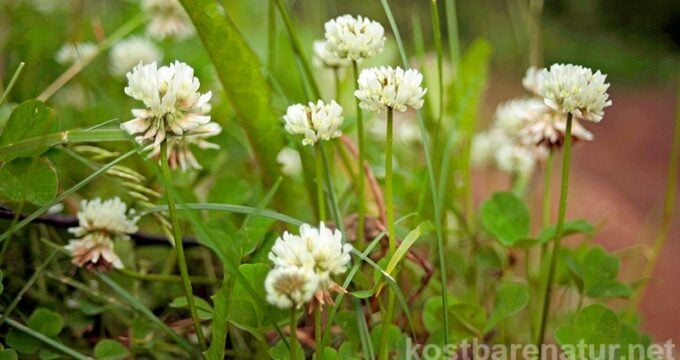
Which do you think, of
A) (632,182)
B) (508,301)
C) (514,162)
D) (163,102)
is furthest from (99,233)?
(632,182)

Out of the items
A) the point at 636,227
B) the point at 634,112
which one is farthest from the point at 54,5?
the point at 634,112

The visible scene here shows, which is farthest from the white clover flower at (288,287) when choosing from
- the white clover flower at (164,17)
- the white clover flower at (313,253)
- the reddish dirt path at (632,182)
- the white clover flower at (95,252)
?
the reddish dirt path at (632,182)

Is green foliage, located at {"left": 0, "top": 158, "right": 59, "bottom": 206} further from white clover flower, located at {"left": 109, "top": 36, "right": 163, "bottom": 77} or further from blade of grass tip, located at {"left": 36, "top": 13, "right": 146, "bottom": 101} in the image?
white clover flower, located at {"left": 109, "top": 36, "right": 163, "bottom": 77}

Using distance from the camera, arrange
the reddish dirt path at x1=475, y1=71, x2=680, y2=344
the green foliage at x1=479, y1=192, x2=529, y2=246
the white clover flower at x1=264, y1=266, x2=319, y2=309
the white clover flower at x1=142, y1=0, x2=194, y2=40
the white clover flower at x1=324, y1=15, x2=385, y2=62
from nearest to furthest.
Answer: the white clover flower at x1=264, y1=266, x2=319, y2=309
the white clover flower at x1=324, y1=15, x2=385, y2=62
the green foliage at x1=479, y1=192, x2=529, y2=246
the white clover flower at x1=142, y1=0, x2=194, y2=40
the reddish dirt path at x1=475, y1=71, x2=680, y2=344

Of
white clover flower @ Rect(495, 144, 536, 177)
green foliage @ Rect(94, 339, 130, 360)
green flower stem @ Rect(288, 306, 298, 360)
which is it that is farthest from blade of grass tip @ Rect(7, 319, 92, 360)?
white clover flower @ Rect(495, 144, 536, 177)

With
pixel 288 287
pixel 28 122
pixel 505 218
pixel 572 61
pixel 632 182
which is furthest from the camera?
pixel 572 61

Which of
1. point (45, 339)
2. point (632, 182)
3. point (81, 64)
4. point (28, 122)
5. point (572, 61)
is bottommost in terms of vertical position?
point (45, 339)

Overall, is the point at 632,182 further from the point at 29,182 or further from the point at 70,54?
the point at 29,182
